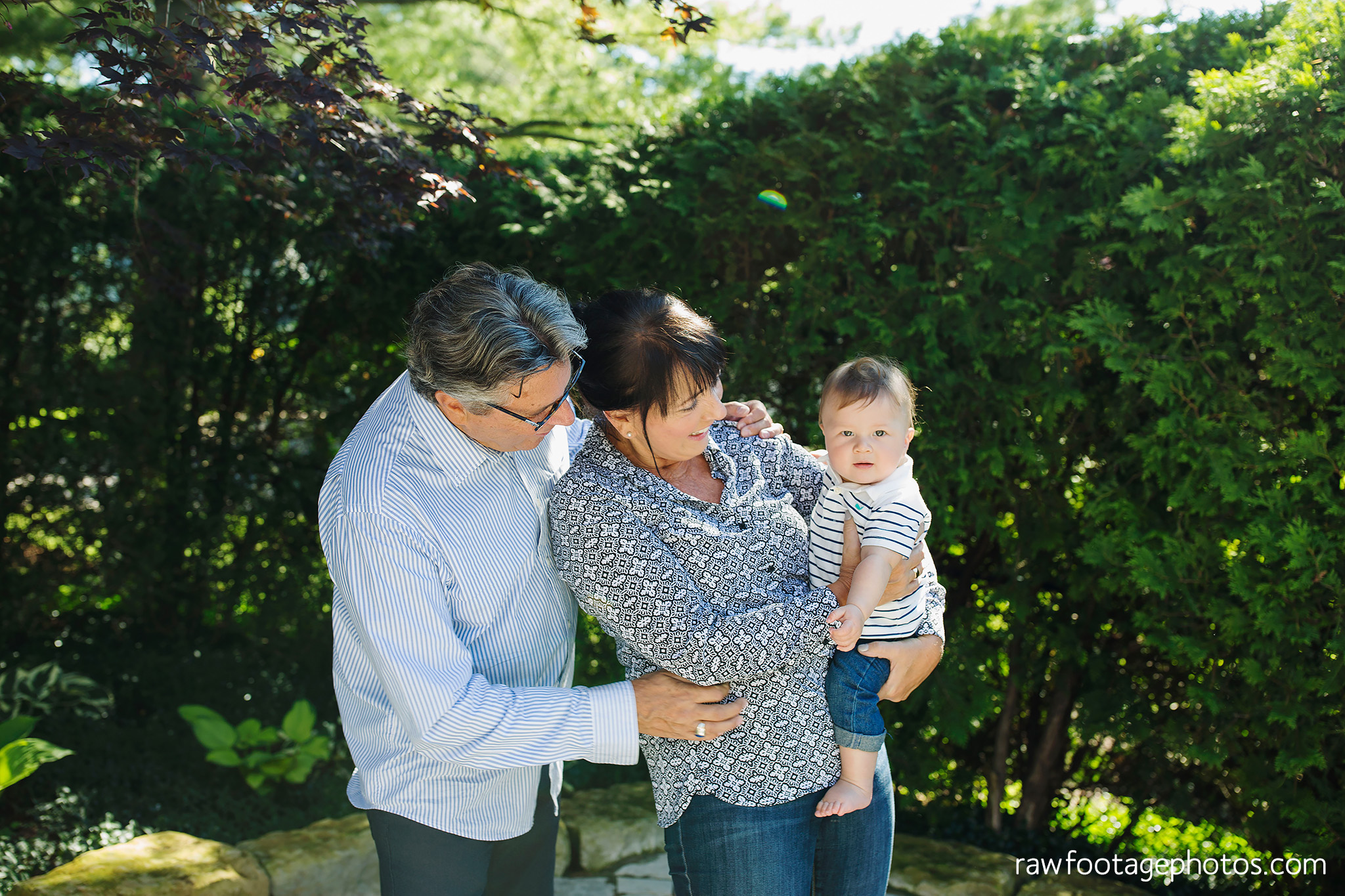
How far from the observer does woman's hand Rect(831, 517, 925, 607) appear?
1.94 m

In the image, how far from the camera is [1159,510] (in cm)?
288

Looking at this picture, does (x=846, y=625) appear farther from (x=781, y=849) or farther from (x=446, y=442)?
(x=446, y=442)

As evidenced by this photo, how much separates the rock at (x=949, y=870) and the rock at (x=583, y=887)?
992mm

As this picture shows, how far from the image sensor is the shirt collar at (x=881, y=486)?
1993mm

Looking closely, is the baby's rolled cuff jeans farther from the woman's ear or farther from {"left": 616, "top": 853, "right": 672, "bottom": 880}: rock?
{"left": 616, "top": 853, "right": 672, "bottom": 880}: rock

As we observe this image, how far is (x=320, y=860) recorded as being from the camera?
321cm

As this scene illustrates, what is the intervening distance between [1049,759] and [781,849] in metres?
2.17

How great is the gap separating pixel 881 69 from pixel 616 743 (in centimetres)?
248

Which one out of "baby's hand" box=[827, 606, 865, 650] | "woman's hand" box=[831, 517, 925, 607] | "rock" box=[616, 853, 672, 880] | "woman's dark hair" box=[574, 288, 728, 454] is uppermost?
"woman's dark hair" box=[574, 288, 728, 454]

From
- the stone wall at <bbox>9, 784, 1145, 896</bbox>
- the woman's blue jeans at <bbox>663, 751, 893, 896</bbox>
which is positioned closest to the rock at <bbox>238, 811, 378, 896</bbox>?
the stone wall at <bbox>9, 784, 1145, 896</bbox>

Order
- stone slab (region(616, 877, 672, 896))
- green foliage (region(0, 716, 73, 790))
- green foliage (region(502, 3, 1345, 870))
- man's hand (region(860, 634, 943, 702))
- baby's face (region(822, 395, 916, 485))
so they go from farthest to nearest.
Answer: stone slab (region(616, 877, 672, 896))
green foliage (region(0, 716, 73, 790))
green foliage (region(502, 3, 1345, 870))
baby's face (region(822, 395, 916, 485))
man's hand (region(860, 634, 943, 702))

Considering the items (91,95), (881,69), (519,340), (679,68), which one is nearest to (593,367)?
(519,340)

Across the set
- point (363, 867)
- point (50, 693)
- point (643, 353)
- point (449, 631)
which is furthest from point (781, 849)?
point (50, 693)

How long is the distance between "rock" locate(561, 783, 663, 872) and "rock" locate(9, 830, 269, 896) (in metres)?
1.08
